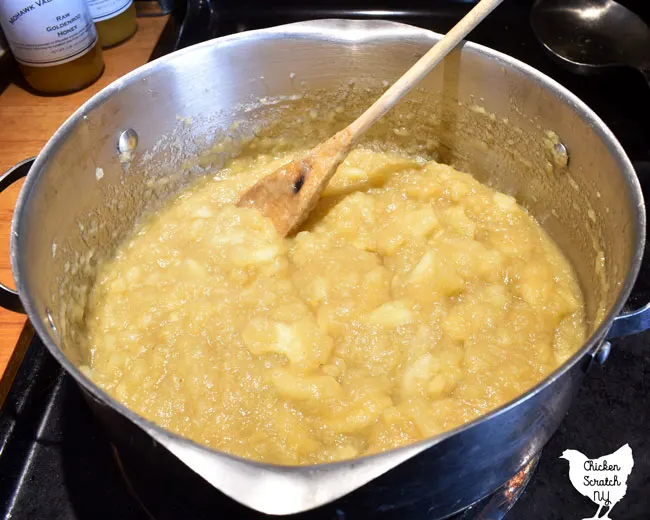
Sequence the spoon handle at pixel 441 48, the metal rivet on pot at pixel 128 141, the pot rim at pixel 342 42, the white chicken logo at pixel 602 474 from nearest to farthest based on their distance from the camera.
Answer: the pot rim at pixel 342 42 < the white chicken logo at pixel 602 474 < the spoon handle at pixel 441 48 < the metal rivet on pot at pixel 128 141

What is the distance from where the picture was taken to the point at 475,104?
5.12 ft

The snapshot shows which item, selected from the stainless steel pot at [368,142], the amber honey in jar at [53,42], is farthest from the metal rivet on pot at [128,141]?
the amber honey in jar at [53,42]

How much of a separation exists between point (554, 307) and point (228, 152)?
99cm

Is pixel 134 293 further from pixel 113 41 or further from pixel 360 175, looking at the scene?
pixel 113 41

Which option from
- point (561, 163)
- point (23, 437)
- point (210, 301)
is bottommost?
point (23, 437)

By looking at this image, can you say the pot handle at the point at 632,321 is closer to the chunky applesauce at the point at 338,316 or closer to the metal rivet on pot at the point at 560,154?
the chunky applesauce at the point at 338,316

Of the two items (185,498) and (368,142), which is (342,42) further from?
(185,498)

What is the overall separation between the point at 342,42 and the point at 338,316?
2.32ft

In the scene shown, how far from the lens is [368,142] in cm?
180

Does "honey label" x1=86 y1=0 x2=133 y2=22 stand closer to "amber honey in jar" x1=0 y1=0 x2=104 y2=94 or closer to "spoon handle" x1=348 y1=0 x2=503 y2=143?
"amber honey in jar" x1=0 y1=0 x2=104 y2=94

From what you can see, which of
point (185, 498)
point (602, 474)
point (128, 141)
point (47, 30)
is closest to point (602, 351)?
point (602, 474)

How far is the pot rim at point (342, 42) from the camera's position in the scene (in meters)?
0.76

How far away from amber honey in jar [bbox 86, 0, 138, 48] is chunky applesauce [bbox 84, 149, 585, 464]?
809 mm

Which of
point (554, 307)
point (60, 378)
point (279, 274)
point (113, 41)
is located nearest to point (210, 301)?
point (279, 274)
